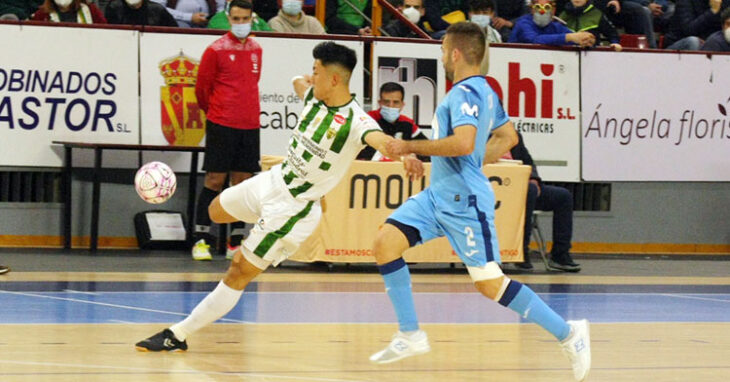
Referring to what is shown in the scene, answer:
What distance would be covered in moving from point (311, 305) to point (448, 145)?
3.55 meters

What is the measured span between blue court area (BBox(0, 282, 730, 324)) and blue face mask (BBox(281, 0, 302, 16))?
4.52 meters

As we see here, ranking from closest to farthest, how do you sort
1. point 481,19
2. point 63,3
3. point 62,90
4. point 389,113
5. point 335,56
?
point 335,56, point 389,113, point 62,90, point 63,3, point 481,19

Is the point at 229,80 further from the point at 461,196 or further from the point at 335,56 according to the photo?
the point at 461,196

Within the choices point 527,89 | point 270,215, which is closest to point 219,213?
point 270,215

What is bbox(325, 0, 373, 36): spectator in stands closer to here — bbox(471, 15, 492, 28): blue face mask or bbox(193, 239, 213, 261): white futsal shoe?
bbox(471, 15, 492, 28): blue face mask

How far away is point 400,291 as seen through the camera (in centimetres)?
704

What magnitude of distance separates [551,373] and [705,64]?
9.64 meters

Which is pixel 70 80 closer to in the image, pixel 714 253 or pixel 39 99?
pixel 39 99

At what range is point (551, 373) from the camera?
695cm

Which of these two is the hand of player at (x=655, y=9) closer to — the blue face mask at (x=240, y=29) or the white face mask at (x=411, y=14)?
the white face mask at (x=411, y=14)

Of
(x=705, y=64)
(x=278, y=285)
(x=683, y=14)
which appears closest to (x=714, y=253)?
(x=705, y=64)

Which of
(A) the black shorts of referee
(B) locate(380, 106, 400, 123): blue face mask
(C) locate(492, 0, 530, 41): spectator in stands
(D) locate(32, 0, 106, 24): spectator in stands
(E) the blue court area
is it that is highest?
(C) locate(492, 0, 530, 41): spectator in stands

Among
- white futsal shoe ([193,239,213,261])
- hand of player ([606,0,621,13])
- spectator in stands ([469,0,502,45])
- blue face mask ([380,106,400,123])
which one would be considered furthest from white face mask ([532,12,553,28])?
white futsal shoe ([193,239,213,261])

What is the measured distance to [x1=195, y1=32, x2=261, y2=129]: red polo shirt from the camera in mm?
13023
